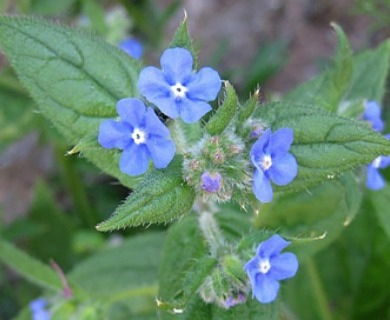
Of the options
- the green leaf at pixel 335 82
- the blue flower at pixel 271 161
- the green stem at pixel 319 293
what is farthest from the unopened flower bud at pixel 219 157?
the green stem at pixel 319 293

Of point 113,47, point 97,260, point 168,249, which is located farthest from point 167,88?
point 97,260

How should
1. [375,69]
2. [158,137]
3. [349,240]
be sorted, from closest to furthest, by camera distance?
[158,137] → [375,69] → [349,240]

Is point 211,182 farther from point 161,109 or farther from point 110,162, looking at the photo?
point 110,162

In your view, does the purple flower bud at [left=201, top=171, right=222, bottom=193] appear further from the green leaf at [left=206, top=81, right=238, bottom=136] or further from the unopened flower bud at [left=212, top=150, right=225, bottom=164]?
the green leaf at [left=206, top=81, right=238, bottom=136]

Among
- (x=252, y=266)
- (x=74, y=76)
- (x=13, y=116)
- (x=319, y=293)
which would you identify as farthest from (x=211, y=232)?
(x=13, y=116)

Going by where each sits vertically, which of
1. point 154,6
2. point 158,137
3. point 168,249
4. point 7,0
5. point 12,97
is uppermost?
point 154,6

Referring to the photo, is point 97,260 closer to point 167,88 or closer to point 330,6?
point 167,88
